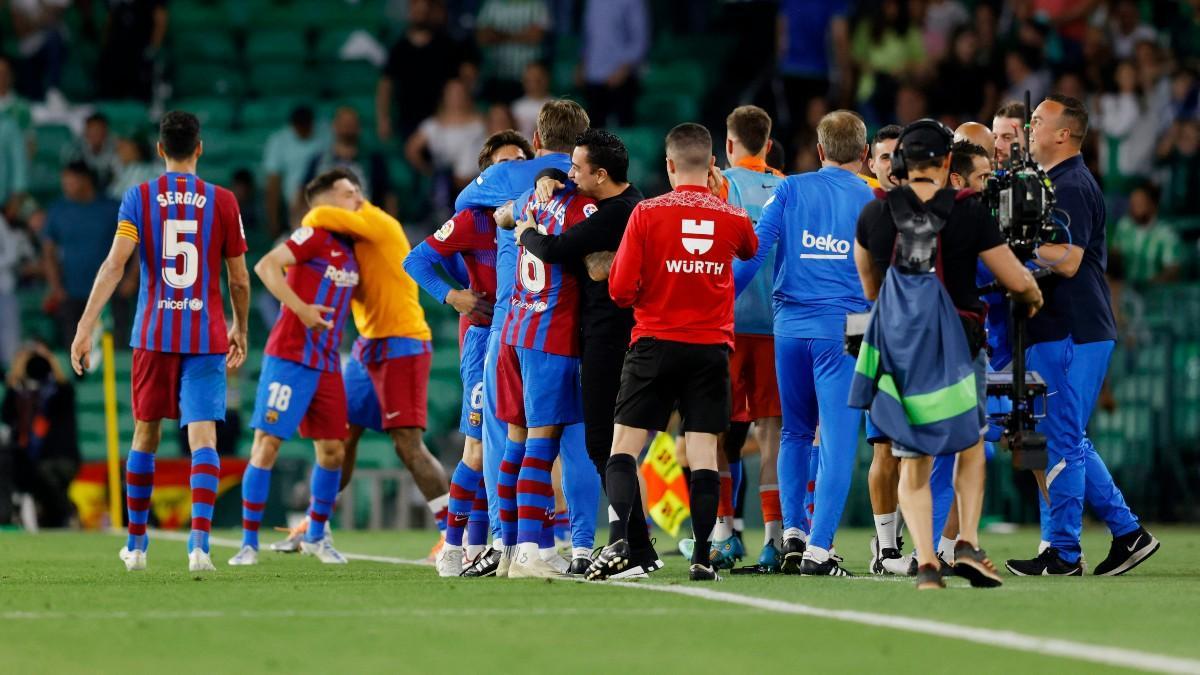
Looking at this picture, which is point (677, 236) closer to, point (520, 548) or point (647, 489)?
point (520, 548)

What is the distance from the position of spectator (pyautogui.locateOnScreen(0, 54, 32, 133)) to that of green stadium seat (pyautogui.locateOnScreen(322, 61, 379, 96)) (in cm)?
326

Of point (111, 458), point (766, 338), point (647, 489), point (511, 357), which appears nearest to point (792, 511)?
point (766, 338)

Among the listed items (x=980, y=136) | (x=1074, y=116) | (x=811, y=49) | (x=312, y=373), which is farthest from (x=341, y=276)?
(x=811, y=49)

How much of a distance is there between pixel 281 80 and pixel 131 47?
1.62 meters

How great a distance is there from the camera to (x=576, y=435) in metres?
8.55

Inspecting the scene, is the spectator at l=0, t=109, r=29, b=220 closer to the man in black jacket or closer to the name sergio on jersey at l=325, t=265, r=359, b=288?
the name sergio on jersey at l=325, t=265, r=359, b=288

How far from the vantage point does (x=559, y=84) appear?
21.1 m

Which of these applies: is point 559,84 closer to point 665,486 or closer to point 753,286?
point 665,486

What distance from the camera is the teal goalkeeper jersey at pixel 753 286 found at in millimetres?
9586

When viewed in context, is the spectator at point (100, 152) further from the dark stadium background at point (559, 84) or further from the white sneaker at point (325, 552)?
the white sneaker at point (325, 552)

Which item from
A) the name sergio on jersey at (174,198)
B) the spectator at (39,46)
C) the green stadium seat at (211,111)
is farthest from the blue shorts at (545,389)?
the spectator at (39,46)

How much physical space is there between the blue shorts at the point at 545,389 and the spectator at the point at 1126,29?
1281 cm

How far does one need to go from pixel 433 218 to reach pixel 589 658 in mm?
13981

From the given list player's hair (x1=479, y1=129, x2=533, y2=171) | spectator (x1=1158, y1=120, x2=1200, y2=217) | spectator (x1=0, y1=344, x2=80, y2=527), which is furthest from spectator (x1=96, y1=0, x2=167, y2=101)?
player's hair (x1=479, y1=129, x2=533, y2=171)
